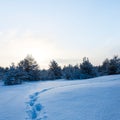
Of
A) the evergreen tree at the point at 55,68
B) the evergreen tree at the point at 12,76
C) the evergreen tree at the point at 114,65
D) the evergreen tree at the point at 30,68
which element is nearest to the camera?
the evergreen tree at the point at 12,76

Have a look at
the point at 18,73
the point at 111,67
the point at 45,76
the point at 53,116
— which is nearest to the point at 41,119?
the point at 53,116

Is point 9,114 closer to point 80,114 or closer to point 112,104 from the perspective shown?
point 80,114

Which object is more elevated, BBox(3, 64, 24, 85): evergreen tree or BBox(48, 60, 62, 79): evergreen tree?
BBox(48, 60, 62, 79): evergreen tree

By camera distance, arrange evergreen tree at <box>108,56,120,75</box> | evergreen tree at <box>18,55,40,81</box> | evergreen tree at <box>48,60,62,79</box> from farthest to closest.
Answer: evergreen tree at <box>48,60,62,79</box> → evergreen tree at <box>18,55,40,81</box> → evergreen tree at <box>108,56,120,75</box>

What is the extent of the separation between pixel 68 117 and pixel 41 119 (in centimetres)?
94

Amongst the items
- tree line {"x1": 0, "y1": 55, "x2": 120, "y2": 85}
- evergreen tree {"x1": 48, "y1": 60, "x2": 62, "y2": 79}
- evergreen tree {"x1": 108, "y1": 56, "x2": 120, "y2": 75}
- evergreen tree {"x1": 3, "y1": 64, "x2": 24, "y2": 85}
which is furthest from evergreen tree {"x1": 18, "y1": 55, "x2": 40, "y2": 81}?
evergreen tree {"x1": 108, "y1": 56, "x2": 120, "y2": 75}

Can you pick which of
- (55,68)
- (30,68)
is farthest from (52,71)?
(30,68)

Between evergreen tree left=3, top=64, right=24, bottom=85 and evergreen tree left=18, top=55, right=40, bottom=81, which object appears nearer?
evergreen tree left=3, top=64, right=24, bottom=85

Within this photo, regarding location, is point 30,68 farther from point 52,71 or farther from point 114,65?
point 114,65

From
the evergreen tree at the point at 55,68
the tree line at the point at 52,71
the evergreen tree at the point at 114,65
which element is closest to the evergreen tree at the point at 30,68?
the tree line at the point at 52,71

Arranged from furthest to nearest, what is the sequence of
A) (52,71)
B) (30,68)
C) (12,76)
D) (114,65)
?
1. (52,71)
2. (30,68)
3. (114,65)
4. (12,76)

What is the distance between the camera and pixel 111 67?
41.0 m

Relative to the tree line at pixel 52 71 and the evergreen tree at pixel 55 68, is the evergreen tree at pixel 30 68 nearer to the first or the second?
the tree line at pixel 52 71

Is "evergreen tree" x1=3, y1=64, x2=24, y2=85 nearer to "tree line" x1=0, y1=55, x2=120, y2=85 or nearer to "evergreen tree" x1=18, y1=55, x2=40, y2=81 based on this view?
"tree line" x1=0, y1=55, x2=120, y2=85
